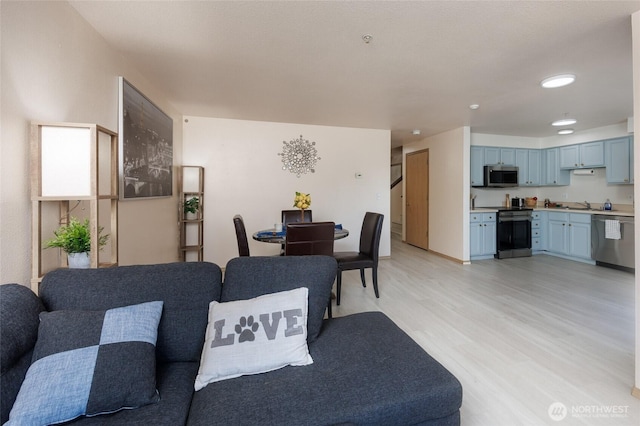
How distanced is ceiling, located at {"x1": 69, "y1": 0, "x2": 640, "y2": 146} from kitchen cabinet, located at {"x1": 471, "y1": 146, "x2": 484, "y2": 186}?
1.44 m

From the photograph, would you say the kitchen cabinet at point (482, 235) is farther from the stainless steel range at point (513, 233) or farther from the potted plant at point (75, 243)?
the potted plant at point (75, 243)

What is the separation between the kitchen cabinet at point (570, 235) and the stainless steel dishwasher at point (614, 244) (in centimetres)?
10

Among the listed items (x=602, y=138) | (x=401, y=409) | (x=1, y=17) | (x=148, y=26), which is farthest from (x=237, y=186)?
(x=602, y=138)

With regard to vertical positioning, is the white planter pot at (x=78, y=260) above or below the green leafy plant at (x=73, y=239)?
below

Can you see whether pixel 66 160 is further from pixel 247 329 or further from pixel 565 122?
pixel 565 122

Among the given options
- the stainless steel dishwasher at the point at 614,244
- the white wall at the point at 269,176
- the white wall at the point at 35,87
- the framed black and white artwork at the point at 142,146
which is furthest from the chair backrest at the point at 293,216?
the stainless steel dishwasher at the point at 614,244

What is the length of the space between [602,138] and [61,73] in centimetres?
700

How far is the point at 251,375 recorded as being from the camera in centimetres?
119

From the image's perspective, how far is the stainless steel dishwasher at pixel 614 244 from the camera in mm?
4086

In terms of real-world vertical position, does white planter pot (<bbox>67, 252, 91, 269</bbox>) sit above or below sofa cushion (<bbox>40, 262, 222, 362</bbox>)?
above

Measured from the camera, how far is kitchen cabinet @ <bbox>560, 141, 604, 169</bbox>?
479 centimetres

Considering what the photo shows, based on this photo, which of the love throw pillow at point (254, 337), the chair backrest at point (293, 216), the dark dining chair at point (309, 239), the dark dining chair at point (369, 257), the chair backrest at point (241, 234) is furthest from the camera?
the chair backrest at point (293, 216)

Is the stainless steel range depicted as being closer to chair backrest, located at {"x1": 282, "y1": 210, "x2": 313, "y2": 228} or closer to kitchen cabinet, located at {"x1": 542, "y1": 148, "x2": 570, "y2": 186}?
kitchen cabinet, located at {"x1": 542, "y1": 148, "x2": 570, "y2": 186}

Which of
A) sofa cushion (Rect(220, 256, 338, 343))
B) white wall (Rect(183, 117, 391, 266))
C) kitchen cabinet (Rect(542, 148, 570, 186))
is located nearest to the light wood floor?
sofa cushion (Rect(220, 256, 338, 343))
